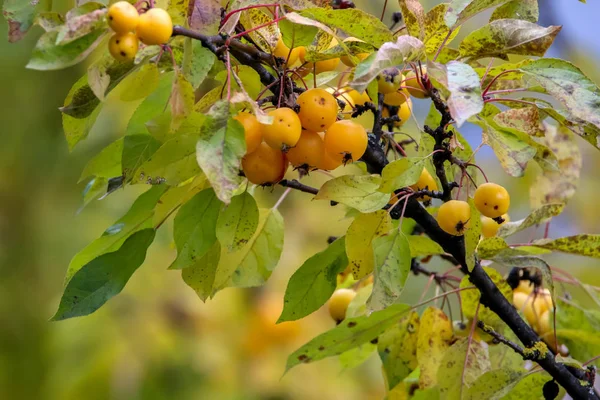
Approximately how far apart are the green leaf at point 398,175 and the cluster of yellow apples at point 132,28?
227mm

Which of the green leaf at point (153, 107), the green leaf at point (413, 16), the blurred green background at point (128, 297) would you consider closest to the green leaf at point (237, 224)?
the green leaf at point (153, 107)

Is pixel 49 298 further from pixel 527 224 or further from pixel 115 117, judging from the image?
pixel 527 224

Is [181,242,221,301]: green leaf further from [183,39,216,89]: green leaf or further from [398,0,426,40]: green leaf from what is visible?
[398,0,426,40]: green leaf

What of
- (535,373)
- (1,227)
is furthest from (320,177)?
(535,373)

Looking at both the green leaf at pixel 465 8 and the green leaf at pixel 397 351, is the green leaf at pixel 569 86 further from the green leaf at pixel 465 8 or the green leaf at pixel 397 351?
the green leaf at pixel 397 351

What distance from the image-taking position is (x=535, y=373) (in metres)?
0.73

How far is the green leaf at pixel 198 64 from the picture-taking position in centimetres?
57

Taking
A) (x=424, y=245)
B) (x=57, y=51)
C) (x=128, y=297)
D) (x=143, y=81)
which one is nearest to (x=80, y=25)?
(x=57, y=51)

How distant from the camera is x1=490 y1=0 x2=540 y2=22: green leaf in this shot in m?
0.65

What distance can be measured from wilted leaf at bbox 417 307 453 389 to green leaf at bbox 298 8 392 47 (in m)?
0.40

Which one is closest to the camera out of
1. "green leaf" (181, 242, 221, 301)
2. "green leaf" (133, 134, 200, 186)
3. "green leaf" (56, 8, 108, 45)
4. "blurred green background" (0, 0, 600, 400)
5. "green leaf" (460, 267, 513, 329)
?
"green leaf" (56, 8, 108, 45)

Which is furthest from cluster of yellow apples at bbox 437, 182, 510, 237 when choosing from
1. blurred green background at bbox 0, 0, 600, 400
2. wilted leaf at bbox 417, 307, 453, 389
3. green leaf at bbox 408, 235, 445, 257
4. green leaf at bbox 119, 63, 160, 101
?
blurred green background at bbox 0, 0, 600, 400

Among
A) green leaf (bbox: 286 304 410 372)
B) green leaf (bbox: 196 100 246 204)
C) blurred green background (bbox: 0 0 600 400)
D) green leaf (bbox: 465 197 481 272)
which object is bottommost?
blurred green background (bbox: 0 0 600 400)

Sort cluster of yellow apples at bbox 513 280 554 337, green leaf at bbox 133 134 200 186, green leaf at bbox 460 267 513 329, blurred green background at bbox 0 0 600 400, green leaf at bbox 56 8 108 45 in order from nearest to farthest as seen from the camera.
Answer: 1. green leaf at bbox 56 8 108 45
2. green leaf at bbox 133 134 200 186
3. green leaf at bbox 460 267 513 329
4. cluster of yellow apples at bbox 513 280 554 337
5. blurred green background at bbox 0 0 600 400
